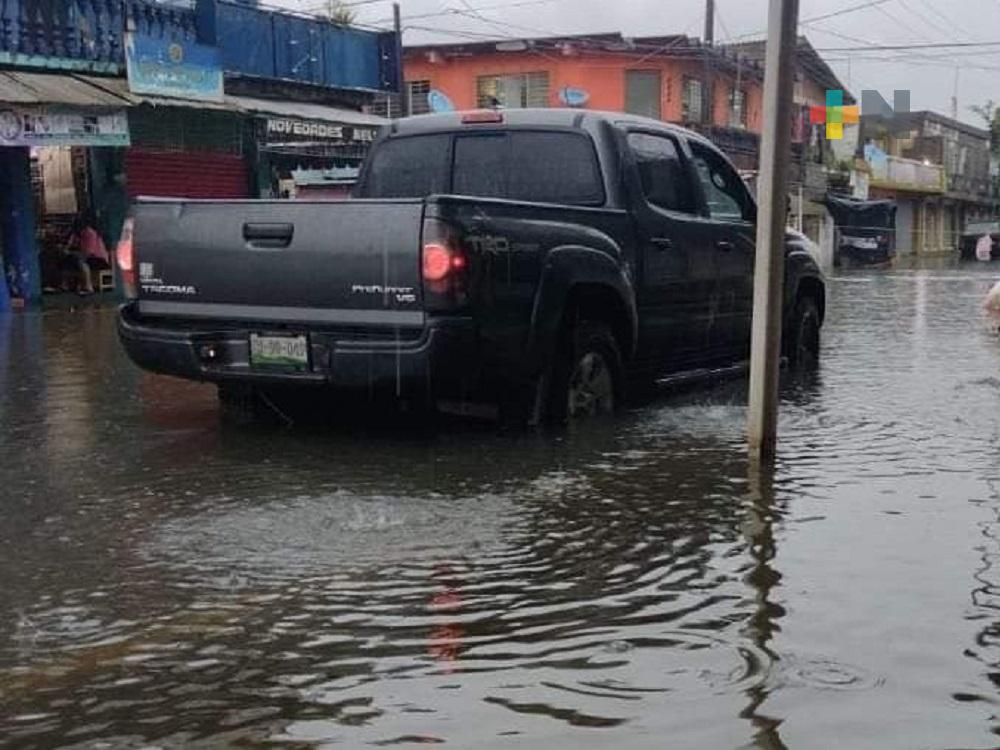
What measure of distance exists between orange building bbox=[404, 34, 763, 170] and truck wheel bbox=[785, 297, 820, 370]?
26277mm

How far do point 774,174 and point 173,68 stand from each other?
1572cm

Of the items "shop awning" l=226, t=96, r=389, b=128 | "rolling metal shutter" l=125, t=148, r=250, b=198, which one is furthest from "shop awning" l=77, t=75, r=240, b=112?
"rolling metal shutter" l=125, t=148, r=250, b=198

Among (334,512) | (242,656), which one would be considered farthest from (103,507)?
(242,656)

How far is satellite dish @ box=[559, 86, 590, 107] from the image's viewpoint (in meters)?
34.4

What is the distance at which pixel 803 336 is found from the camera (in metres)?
9.90

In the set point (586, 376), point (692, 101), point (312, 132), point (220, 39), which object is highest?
point (692, 101)

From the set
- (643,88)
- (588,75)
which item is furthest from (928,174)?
(588,75)

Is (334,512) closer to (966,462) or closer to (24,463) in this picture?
(24,463)

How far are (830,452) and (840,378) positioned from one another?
306 cm

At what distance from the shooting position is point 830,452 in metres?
6.32

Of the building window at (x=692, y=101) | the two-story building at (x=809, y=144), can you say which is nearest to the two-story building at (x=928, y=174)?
the two-story building at (x=809, y=144)

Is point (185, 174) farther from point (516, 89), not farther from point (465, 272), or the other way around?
point (516, 89)

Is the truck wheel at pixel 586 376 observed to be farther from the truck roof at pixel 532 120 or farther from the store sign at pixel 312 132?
the store sign at pixel 312 132

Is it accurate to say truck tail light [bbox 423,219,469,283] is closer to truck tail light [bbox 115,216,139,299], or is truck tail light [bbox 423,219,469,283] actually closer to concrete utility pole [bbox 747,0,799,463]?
concrete utility pole [bbox 747,0,799,463]
